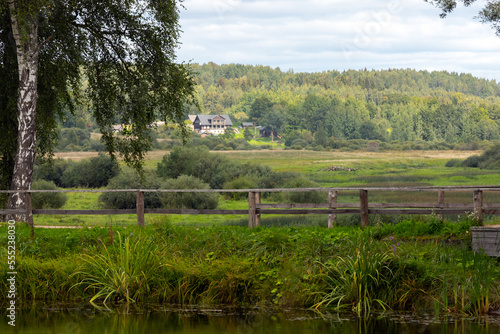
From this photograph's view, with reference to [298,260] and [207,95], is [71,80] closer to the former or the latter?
[298,260]

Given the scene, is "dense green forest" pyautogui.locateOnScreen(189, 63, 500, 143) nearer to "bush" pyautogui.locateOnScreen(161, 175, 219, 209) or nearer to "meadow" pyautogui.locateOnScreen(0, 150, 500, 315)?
"bush" pyautogui.locateOnScreen(161, 175, 219, 209)

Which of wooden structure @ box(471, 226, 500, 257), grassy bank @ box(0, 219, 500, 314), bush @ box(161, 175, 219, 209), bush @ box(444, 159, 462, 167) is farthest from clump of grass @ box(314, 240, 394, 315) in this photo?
bush @ box(444, 159, 462, 167)

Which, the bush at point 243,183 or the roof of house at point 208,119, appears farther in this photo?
the roof of house at point 208,119

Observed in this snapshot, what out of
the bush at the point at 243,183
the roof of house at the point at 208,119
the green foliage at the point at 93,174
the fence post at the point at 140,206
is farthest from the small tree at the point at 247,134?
the fence post at the point at 140,206

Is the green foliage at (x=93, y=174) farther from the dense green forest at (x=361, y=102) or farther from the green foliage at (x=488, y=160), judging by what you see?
the dense green forest at (x=361, y=102)

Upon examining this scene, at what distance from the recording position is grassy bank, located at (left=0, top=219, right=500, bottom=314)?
1020cm

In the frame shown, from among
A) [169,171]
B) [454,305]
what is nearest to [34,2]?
[454,305]

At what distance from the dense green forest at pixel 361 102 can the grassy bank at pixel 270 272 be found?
89.5 meters

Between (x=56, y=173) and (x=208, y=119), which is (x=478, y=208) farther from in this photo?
(x=208, y=119)

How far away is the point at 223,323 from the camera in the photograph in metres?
9.79

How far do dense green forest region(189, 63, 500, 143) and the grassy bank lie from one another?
89.5 m

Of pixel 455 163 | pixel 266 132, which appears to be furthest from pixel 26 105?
pixel 266 132

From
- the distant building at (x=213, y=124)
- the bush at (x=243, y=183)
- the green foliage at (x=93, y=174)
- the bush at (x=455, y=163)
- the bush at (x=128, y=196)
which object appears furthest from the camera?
the distant building at (x=213, y=124)

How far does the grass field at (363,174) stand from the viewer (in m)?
42.1
